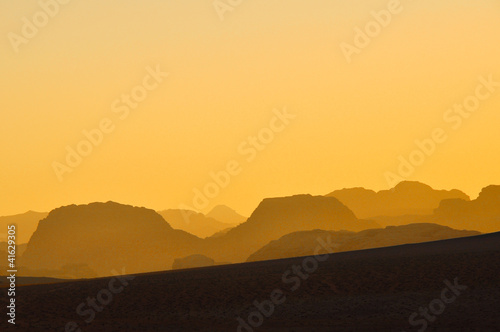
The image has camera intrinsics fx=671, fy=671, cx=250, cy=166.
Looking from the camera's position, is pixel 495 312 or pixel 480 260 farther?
pixel 480 260

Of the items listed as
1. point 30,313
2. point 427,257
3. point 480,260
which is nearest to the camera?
point 30,313

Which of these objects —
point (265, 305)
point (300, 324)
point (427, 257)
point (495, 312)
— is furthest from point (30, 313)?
point (427, 257)

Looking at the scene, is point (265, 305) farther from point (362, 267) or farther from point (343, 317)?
point (362, 267)

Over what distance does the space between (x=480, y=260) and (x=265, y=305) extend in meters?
16.2

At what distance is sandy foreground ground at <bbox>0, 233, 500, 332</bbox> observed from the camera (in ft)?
90.8

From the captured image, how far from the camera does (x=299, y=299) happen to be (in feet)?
112

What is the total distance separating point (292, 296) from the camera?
3519cm

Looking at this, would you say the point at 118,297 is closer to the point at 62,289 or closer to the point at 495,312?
the point at 62,289

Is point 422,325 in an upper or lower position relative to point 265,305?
lower

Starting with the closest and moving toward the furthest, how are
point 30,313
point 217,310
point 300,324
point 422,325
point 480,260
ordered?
point 422,325 → point 300,324 → point 217,310 → point 30,313 → point 480,260

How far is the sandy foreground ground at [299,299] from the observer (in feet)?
90.8

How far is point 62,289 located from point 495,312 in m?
28.4

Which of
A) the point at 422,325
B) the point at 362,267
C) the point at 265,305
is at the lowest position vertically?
the point at 422,325

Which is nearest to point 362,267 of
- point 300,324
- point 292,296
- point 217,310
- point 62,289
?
point 292,296
